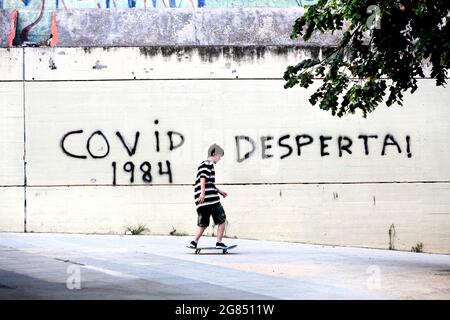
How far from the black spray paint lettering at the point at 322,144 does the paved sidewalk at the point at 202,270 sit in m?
1.79

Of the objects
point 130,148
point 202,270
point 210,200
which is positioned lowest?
point 202,270

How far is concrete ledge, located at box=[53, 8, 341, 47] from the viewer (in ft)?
55.8

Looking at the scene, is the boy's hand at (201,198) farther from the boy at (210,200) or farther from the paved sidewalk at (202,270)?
the paved sidewalk at (202,270)

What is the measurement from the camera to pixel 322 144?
1686cm

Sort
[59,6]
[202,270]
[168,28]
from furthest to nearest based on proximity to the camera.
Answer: [59,6], [168,28], [202,270]

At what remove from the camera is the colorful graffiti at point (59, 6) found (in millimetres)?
17016

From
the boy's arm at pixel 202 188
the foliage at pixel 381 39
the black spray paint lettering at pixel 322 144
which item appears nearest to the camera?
the foliage at pixel 381 39

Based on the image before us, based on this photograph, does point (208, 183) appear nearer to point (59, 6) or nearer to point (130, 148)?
point (130, 148)

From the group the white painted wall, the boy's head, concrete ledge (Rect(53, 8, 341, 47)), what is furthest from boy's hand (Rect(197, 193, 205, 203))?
concrete ledge (Rect(53, 8, 341, 47))

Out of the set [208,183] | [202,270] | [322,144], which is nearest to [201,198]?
[208,183]

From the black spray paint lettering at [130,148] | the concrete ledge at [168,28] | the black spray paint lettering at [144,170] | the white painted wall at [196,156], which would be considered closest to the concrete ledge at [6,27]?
the white painted wall at [196,156]

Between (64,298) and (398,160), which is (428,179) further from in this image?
(64,298)

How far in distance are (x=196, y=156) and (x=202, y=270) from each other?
5.47 m

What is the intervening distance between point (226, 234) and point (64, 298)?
7942 millimetres
